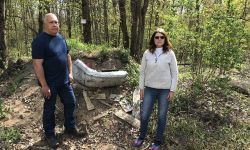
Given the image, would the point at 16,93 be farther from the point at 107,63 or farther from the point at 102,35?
the point at 102,35

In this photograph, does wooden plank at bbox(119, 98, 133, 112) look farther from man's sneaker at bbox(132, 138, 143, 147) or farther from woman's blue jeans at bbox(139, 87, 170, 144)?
woman's blue jeans at bbox(139, 87, 170, 144)

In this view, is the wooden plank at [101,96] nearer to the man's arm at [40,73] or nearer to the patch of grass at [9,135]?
the patch of grass at [9,135]

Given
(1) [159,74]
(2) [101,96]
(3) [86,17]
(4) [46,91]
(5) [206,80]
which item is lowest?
(2) [101,96]

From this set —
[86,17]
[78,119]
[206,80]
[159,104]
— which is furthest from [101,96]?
[86,17]

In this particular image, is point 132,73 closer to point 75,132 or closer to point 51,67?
point 75,132

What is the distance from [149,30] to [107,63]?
57.7ft

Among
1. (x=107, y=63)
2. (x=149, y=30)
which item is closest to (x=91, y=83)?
(x=107, y=63)

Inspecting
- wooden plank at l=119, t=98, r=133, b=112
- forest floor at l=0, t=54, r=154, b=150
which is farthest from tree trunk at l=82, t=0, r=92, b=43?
wooden plank at l=119, t=98, r=133, b=112

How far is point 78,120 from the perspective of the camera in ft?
22.5

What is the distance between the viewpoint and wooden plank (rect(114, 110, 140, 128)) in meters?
6.74

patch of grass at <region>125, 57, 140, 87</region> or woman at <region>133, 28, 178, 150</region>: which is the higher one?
woman at <region>133, 28, 178, 150</region>

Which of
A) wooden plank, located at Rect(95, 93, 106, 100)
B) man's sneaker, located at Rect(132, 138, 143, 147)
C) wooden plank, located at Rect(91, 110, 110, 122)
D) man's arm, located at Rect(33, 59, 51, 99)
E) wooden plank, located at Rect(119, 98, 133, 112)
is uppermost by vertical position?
man's arm, located at Rect(33, 59, 51, 99)

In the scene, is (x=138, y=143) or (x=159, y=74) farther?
(x=138, y=143)

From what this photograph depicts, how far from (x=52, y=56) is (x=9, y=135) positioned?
1.79 meters
